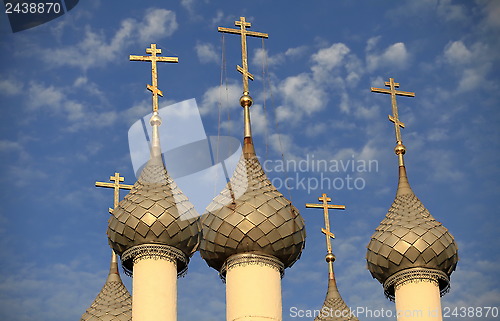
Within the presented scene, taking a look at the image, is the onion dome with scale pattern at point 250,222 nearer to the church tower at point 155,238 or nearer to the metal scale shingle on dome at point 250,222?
the metal scale shingle on dome at point 250,222

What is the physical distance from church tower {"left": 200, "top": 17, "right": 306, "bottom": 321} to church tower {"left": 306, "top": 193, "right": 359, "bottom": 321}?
4777mm

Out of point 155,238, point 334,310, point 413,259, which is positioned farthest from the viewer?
point 334,310

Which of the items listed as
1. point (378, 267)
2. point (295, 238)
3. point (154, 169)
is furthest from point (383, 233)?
point (154, 169)

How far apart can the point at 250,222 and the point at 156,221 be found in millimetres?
1995

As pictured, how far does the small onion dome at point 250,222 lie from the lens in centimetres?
2047

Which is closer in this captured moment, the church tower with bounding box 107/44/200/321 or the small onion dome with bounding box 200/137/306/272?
the small onion dome with bounding box 200/137/306/272

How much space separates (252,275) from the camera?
20.2 metres

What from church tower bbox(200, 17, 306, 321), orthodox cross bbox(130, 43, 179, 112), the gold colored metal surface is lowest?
church tower bbox(200, 17, 306, 321)

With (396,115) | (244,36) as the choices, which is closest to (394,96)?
(396,115)

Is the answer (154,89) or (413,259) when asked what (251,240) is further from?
(154,89)

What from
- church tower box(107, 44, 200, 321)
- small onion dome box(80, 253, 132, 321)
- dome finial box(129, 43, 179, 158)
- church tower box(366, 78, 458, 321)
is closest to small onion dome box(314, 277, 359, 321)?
church tower box(366, 78, 458, 321)

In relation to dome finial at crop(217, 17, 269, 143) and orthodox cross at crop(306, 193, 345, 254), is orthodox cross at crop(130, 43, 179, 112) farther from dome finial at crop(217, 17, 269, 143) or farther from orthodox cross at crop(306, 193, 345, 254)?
orthodox cross at crop(306, 193, 345, 254)

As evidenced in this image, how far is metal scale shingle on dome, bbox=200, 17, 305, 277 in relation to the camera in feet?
67.2

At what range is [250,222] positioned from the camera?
20.5m
